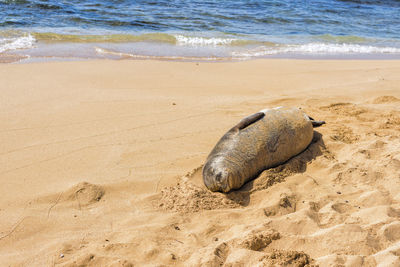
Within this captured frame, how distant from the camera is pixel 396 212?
10.5ft

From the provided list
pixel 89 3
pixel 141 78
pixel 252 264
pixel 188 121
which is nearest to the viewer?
pixel 252 264

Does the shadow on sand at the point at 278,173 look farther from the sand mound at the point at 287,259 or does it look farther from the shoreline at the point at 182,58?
the shoreline at the point at 182,58

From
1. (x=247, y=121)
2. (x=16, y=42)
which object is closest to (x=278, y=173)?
(x=247, y=121)

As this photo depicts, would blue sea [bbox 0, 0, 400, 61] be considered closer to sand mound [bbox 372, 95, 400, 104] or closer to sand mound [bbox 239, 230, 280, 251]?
sand mound [bbox 372, 95, 400, 104]

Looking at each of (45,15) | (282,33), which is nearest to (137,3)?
(45,15)

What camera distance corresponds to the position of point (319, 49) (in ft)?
37.6

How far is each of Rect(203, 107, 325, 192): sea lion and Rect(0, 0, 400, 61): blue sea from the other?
575 cm

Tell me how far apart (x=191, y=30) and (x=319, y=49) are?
4205 millimetres

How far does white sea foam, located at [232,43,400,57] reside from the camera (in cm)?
1068

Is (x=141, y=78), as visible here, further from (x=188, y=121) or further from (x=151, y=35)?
(x=151, y=35)

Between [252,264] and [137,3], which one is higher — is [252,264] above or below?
below

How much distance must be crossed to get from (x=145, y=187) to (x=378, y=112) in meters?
3.83

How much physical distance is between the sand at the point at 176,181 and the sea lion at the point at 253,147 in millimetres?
116

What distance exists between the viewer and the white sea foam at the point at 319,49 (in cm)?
1068
